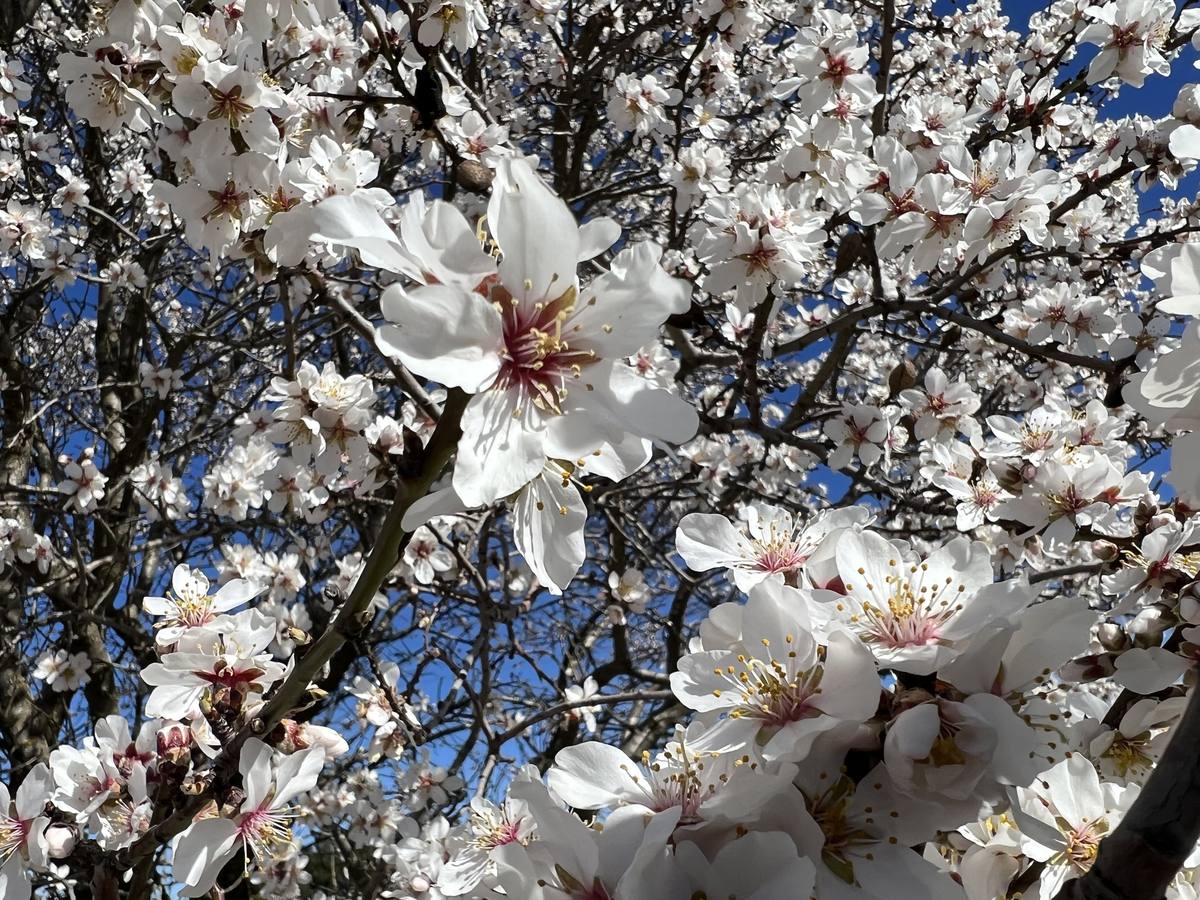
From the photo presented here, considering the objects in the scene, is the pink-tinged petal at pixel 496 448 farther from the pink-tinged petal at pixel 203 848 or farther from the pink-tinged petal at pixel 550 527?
the pink-tinged petal at pixel 203 848

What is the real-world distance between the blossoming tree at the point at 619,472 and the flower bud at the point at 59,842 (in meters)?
0.04

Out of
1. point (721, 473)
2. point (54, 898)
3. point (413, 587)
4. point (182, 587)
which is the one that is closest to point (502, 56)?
point (721, 473)

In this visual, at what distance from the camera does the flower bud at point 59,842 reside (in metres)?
1.29

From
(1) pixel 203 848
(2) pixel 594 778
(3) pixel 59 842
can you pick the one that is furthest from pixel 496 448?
(3) pixel 59 842

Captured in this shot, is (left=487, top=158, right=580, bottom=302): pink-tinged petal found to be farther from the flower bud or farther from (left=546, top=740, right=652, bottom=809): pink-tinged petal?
the flower bud

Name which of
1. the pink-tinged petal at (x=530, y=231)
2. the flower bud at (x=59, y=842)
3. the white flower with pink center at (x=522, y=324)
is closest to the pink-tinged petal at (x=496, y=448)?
the white flower with pink center at (x=522, y=324)

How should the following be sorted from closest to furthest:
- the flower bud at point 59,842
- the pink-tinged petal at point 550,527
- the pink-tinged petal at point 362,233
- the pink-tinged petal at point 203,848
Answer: the pink-tinged petal at point 362,233
the pink-tinged petal at point 550,527
the pink-tinged petal at point 203,848
the flower bud at point 59,842

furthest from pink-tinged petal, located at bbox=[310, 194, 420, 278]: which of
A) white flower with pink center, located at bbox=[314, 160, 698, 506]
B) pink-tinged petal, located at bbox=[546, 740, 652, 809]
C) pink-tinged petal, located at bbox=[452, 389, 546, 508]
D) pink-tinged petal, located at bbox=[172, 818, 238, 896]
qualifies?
pink-tinged petal, located at bbox=[172, 818, 238, 896]

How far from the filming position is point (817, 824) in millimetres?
742

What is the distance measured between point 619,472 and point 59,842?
1117 millimetres

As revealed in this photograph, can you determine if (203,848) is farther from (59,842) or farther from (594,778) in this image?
(594,778)

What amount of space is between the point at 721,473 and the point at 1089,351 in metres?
1.95

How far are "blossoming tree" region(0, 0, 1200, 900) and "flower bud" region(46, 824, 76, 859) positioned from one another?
0.13ft

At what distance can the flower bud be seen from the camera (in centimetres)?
129
